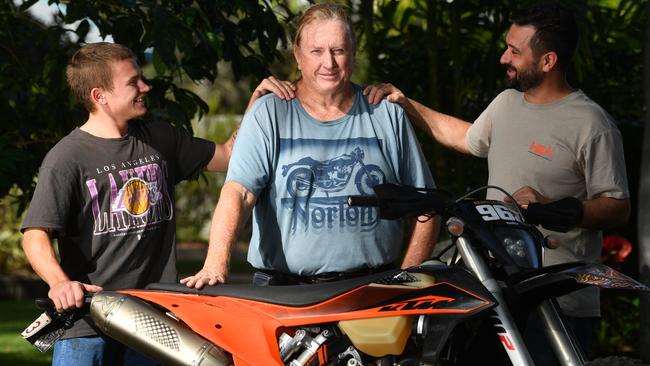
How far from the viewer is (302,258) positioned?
4273mm

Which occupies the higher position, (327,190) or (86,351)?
(327,190)

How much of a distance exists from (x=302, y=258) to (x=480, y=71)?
403 cm

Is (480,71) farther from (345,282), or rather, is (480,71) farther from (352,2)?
(345,282)

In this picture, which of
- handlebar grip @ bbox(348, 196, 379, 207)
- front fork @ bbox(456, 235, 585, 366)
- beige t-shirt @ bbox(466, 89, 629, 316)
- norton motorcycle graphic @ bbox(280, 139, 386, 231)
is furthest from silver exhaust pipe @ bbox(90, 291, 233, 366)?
beige t-shirt @ bbox(466, 89, 629, 316)

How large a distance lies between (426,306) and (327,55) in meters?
1.17

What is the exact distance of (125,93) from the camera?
4809 mm

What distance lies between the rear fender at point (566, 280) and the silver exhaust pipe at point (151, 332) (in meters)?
0.98

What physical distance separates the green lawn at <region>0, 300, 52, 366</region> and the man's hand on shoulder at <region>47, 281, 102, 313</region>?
5.06m

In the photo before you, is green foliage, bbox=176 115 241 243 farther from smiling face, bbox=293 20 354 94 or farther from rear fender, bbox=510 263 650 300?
rear fender, bbox=510 263 650 300

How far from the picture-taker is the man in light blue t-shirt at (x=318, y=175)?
14.0 feet

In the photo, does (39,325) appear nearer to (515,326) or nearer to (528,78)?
(515,326)

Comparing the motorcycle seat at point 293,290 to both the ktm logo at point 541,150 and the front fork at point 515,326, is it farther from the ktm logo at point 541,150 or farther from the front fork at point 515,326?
the ktm logo at point 541,150

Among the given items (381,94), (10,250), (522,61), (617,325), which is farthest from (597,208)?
(10,250)

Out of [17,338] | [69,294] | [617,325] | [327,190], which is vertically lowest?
[17,338]
